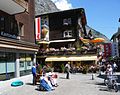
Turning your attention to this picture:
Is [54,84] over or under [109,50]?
under

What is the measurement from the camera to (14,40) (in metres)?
24.9

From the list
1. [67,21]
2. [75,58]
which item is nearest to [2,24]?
[75,58]

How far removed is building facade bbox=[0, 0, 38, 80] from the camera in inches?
931

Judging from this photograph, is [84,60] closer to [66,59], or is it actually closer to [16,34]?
[66,59]

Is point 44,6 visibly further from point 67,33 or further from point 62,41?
point 62,41

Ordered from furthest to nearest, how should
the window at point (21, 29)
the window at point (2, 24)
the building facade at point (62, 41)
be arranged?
the building facade at point (62, 41)
the window at point (21, 29)
the window at point (2, 24)

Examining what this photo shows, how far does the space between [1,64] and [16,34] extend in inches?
198

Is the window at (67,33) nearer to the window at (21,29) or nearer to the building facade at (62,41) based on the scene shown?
the building facade at (62,41)

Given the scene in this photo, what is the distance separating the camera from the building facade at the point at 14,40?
931 inches

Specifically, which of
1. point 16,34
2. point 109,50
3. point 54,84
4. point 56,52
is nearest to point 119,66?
point 56,52

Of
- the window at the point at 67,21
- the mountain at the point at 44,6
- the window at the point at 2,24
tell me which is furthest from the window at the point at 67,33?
the window at the point at 2,24

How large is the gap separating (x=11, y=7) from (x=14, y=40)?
10.2 ft

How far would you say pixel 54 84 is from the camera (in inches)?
816

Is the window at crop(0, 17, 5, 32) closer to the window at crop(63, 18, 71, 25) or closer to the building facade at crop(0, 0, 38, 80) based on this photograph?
the building facade at crop(0, 0, 38, 80)
